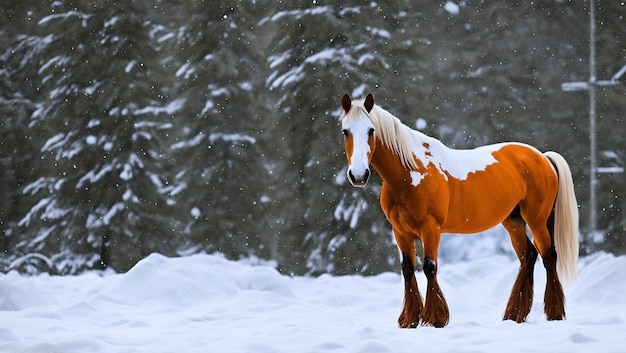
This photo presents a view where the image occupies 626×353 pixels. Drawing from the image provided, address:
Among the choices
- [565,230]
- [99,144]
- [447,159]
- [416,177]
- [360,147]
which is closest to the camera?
[360,147]

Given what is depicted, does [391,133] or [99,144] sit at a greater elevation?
[391,133]

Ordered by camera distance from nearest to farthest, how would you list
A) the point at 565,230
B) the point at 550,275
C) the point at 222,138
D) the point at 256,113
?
the point at 550,275 < the point at 565,230 < the point at 222,138 < the point at 256,113

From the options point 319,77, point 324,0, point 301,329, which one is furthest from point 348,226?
point 301,329

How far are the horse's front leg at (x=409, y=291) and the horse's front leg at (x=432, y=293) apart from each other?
122 millimetres

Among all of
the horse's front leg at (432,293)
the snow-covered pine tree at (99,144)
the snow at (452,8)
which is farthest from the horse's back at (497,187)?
the snow at (452,8)

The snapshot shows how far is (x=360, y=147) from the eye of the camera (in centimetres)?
597

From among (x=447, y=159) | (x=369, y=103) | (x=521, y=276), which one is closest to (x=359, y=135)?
(x=369, y=103)

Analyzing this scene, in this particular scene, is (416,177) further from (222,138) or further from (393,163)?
(222,138)

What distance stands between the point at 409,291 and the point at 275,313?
180 cm

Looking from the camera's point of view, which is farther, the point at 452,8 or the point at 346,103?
the point at 452,8

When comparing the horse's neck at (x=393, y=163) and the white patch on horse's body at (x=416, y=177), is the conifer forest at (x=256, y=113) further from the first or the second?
the white patch on horse's body at (x=416, y=177)

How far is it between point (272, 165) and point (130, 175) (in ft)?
9.07

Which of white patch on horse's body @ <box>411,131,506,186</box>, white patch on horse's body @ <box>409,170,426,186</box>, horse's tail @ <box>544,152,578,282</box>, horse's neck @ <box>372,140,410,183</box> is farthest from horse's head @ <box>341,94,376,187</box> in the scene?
horse's tail @ <box>544,152,578,282</box>

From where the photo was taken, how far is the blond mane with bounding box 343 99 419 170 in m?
6.19
